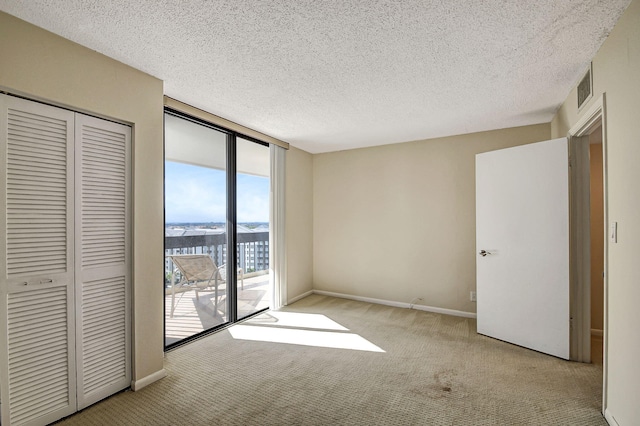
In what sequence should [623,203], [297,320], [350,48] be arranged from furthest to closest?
[297,320]
[350,48]
[623,203]

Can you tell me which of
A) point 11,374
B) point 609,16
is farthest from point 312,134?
point 11,374

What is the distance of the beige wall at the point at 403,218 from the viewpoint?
410cm

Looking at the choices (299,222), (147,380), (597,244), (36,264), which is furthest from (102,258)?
(597,244)

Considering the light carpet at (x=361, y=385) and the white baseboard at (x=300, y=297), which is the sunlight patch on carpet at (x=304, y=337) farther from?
the white baseboard at (x=300, y=297)

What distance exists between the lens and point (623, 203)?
5.86ft

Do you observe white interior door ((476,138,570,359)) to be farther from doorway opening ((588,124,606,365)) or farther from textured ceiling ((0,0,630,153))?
doorway opening ((588,124,606,365))

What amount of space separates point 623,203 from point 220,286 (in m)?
3.66

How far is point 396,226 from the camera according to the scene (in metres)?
4.62

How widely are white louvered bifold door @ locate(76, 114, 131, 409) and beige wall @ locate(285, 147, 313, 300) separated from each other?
100 inches

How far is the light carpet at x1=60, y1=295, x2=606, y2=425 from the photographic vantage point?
206cm

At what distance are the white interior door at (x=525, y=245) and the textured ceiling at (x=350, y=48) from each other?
63 centimetres

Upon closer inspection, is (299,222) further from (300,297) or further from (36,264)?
(36,264)

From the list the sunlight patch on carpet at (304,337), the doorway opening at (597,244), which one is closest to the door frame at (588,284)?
the doorway opening at (597,244)

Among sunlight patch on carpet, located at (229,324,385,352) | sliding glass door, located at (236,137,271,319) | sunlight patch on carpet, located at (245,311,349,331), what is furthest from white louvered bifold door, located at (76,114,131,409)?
sunlight patch on carpet, located at (245,311,349,331)
